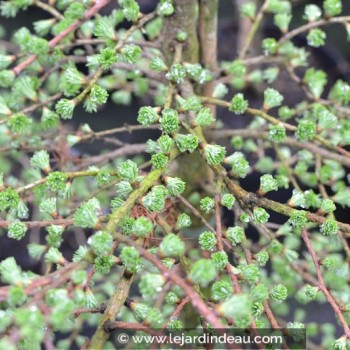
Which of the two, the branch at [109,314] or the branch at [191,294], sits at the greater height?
the branch at [191,294]

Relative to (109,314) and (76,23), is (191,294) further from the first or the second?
(76,23)

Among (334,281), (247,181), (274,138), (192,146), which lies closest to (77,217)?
(192,146)

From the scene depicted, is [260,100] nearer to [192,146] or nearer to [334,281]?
[334,281]

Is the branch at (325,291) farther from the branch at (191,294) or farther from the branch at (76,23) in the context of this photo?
the branch at (76,23)

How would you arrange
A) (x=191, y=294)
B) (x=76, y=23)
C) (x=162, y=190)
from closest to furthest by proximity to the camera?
1. (x=191, y=294)
2. (x=162, y=190)
3. (x=76, y=23)

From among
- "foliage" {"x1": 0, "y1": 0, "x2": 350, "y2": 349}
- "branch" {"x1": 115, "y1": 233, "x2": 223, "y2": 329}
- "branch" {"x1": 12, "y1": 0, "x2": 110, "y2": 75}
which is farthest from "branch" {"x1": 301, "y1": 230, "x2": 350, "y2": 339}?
"branch" {"x1": 12, "y1": 0, "x2": 110, "y2": 75}

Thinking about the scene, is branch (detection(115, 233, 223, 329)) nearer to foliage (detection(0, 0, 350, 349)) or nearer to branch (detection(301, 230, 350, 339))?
foliage (detection(0, 0, 350, 349))

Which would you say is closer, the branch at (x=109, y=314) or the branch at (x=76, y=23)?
the branch at (x=109, y=314)

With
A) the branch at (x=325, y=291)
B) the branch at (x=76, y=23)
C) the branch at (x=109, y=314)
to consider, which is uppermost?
the branch at (x=76, y=23)

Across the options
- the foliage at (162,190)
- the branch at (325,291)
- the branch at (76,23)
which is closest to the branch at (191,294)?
the foliage at (162,190)

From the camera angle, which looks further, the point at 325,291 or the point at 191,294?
the point at 325,291

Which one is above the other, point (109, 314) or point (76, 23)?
point (76, 23)

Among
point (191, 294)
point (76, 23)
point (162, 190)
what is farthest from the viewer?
point (76, 23)

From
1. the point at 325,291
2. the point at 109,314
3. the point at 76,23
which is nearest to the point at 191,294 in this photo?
the point at 109,314
